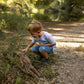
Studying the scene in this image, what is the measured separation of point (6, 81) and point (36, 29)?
1.15 metres

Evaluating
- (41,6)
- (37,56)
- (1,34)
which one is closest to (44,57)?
(37,56)

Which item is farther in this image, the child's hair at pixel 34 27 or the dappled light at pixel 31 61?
the child's hair at pixel 34 27

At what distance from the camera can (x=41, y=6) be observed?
966 cm

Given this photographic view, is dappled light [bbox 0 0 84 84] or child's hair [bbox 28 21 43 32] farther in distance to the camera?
child's hair [bbox 28 21 43 32]

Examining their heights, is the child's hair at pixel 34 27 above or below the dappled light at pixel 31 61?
above

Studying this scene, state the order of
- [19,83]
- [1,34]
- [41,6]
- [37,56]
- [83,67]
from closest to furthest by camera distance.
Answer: [1,34], [19,83], [83,67], [37,56], [41,6]

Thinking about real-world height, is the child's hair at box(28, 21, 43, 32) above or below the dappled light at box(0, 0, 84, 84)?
above

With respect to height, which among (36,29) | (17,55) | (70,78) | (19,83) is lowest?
(70,78)

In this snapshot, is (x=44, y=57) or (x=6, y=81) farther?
(x=44, y=57)

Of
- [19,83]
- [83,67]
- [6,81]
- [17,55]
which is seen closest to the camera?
[19,83]

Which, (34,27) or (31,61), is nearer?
(34,27)

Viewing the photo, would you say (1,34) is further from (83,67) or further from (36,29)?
(83,67)

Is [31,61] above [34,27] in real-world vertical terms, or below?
below

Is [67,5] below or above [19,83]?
above
